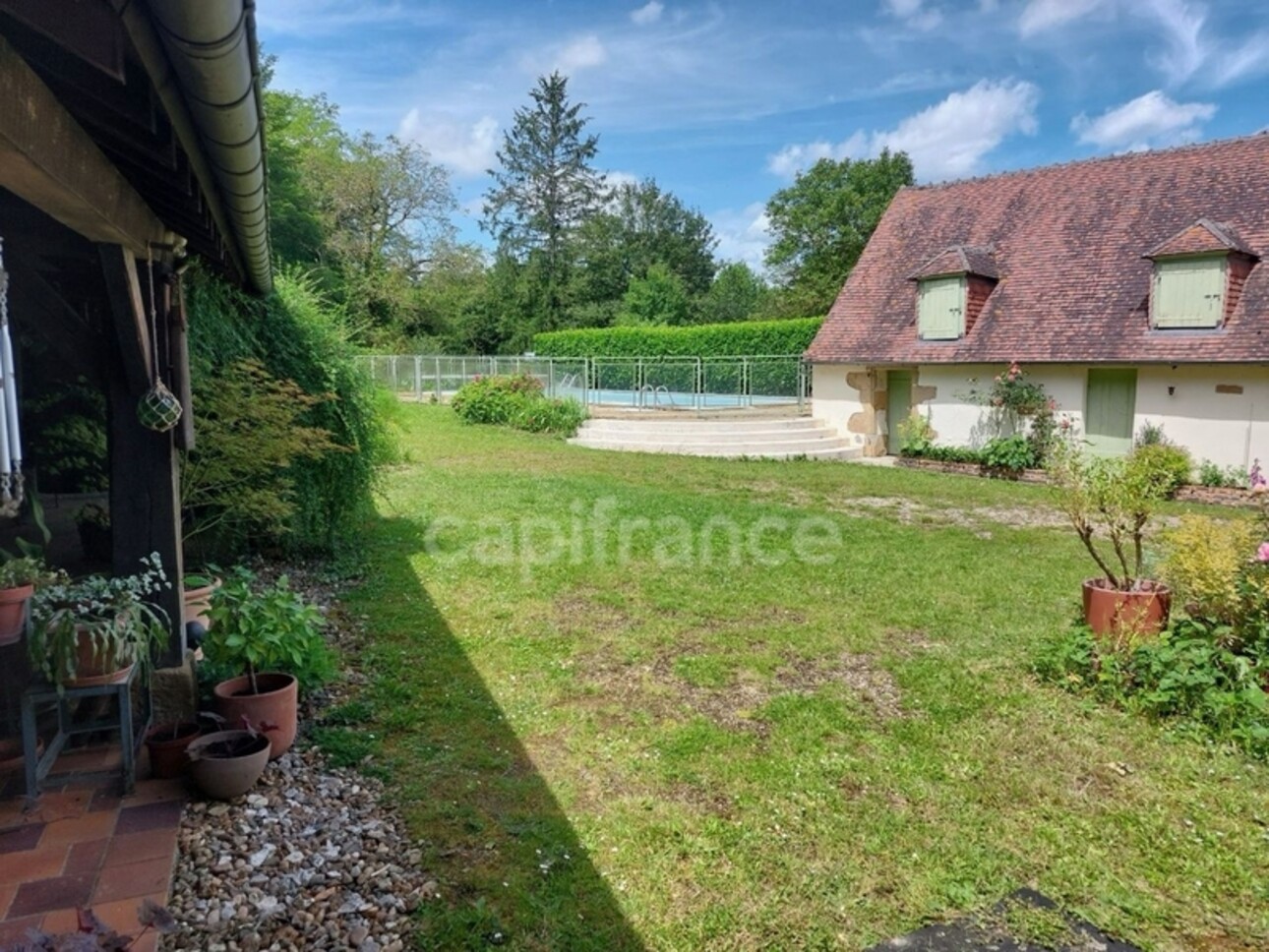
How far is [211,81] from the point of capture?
169 centimetres

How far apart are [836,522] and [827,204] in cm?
3013

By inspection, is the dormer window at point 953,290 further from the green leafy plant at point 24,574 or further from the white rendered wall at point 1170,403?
the green leafy plant at point 24,574

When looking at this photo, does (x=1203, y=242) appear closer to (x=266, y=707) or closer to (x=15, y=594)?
(x=266, y=707)

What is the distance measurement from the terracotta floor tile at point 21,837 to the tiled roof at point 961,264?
47.8 feet

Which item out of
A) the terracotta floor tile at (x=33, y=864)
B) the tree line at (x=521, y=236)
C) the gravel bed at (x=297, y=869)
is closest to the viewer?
the gravel bed at (x=297, y=869)

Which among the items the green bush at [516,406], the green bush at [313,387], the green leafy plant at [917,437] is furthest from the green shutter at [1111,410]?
the green bush at [313,387]

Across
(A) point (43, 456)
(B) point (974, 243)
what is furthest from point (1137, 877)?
(B) point (974, 243)

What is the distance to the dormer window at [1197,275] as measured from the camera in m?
11.2

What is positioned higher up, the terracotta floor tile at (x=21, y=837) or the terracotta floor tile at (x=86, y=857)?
the terracotta floor tile at (x=21, y=837)

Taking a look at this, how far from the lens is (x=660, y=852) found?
2887 mm

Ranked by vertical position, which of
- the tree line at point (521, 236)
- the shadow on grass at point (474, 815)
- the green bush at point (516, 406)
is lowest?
the shadow on grass at point (474, 815)

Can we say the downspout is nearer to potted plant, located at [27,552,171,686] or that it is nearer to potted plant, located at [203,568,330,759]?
potted plant, located at [27,552,171,686]

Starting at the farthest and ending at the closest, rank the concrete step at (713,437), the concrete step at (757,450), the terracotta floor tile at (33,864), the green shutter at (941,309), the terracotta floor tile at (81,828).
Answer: the concrete step at (713,437) < the concrete step at (757,450) < the green shutter at (941,309) < the terracotta floor tile at (81,828) < the terracotta floor tile at (33,864)

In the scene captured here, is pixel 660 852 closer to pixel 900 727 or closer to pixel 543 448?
pixel 900 727
